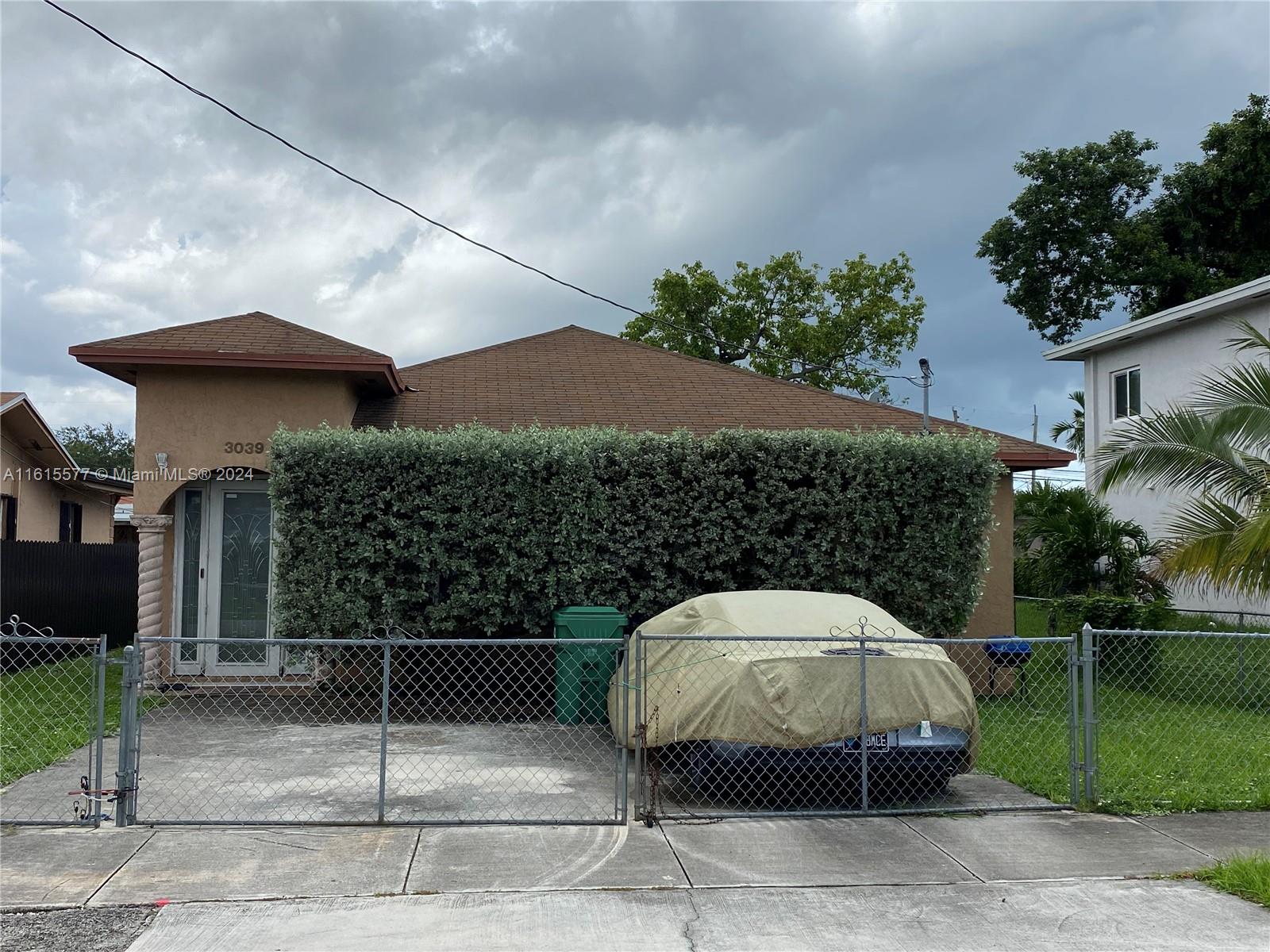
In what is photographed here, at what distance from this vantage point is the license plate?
693 centimetres

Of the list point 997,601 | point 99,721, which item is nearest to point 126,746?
point 99,721

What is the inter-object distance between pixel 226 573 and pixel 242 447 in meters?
1.56

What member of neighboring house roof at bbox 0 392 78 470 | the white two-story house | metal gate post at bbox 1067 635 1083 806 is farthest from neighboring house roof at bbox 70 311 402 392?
the white two-story house

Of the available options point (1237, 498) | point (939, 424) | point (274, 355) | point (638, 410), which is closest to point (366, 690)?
point (274, 355)

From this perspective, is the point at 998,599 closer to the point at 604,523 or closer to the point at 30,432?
the point at 604,523

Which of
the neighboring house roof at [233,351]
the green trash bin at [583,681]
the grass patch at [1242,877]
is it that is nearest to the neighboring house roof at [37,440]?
the neighboring house roof at [233,351]

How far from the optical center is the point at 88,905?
206 inches

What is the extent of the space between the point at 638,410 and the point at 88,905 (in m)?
9.82

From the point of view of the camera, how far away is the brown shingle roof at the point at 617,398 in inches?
544

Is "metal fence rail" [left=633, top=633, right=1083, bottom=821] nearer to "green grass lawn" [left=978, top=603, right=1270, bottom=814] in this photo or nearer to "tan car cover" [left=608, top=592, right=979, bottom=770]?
"tan car cover" [left=608, top=592, right=979, bottom=770]

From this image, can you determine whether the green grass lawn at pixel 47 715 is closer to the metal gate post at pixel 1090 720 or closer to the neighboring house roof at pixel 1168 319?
the metal gate post at pixel 1090 720

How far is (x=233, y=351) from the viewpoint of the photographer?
11.9 meters

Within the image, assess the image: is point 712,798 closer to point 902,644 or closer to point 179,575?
point 902,644

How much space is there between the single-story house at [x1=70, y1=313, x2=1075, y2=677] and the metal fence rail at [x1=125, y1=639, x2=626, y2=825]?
60 cm
